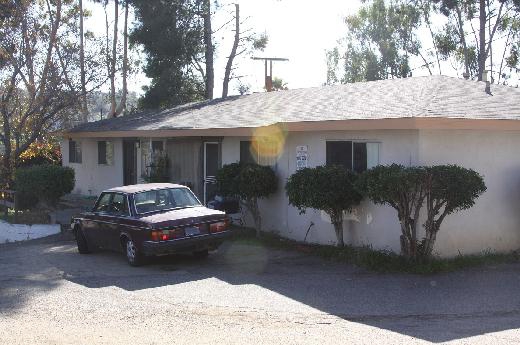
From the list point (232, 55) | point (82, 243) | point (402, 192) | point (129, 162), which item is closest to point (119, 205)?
point (82, 243)

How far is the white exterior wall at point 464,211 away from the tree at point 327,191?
0.50 m

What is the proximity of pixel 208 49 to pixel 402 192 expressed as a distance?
84.5 ft

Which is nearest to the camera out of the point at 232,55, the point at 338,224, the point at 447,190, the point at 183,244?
the point at 447,190

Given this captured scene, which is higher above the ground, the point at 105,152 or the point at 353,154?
the point at 105,152

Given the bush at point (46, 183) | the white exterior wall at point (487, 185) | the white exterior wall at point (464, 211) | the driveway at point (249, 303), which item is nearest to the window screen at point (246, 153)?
the white exterior wall at point (464, 211)

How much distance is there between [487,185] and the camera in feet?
36.1

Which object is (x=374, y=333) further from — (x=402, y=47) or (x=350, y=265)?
(x=402, y=47)

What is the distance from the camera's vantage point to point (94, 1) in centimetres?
3444

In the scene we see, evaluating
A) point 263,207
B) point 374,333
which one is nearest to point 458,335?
point 374,333

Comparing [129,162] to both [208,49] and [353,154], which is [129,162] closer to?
[353,154]

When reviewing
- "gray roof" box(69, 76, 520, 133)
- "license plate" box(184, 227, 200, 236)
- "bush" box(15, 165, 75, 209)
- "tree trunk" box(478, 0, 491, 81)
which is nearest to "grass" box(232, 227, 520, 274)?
"gray roof" box(69, 76, 520, 133)

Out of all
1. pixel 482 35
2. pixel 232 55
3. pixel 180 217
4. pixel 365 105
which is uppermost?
pixel 482 35

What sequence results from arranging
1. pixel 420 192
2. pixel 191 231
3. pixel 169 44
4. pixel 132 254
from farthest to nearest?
pixel 169 44, pixel 132 254, pixel 191 231, pixel 420 192

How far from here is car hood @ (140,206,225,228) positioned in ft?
33.4
